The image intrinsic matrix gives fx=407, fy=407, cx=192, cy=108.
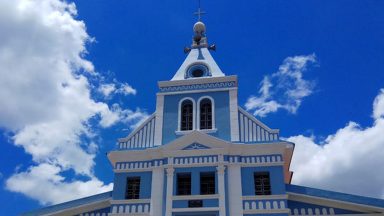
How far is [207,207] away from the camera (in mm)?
17703

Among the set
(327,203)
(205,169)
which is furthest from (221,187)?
(327,203)

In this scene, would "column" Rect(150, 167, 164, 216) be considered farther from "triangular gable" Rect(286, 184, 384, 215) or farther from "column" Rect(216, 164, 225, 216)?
"triangular gable" Rect(286, 184, 384, 215)

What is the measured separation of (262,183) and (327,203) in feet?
9.69

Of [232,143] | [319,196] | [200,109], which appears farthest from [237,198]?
[200,109]

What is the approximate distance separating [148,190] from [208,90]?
594cm

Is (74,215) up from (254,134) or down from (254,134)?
down

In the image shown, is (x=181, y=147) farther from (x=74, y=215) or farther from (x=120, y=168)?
(x=74, y=215)

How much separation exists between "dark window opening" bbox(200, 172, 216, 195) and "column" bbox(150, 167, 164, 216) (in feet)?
6.01

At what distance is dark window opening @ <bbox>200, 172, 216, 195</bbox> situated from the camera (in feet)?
60.3

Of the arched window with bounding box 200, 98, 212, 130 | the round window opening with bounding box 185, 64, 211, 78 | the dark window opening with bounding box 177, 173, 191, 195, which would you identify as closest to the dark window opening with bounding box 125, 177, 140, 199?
the dark window opening with bounding box 177, 173, 191, 195

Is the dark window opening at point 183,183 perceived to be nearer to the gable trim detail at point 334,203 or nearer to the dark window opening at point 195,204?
the dark window opening at point 195,204

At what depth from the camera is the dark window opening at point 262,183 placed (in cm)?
1803

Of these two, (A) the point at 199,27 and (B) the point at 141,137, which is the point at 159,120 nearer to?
(B) the point at 141,137

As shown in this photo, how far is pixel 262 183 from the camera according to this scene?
18234 mm
